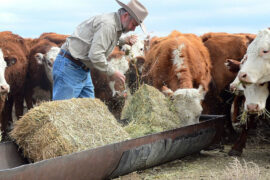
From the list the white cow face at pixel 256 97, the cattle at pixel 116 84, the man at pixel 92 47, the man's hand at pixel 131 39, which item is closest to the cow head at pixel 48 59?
the cattle at pixel 116 84

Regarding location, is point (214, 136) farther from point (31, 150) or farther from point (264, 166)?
point (31, 150)

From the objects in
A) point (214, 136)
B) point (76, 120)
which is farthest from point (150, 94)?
point (76, 120)

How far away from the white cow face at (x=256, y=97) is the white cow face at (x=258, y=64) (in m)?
0.23

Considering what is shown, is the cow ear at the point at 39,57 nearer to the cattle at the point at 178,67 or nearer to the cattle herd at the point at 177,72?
the cattle herd at the point at 177,72

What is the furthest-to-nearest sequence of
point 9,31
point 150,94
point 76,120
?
point 9,31
point 150,94
point 76,120

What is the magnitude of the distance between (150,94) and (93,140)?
5.72ft

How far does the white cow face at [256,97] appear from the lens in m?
5.72

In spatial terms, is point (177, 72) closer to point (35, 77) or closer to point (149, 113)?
point (149, 113)

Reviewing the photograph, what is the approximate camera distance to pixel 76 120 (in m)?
4.88

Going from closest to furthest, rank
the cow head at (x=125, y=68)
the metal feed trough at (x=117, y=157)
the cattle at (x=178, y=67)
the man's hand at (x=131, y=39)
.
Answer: the metal feed trough at (x=117, y=157)
the man's hand at (x=131, y=39)
the cattle at (x=178, y=67)
the cow head at (x=125, y=68)

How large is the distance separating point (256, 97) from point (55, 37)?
6333mm

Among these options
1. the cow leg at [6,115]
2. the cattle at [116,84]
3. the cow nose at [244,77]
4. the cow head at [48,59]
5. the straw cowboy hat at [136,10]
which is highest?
the straw cowboy hat at [136,10]

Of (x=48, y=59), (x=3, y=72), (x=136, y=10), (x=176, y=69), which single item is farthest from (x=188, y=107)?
(x=48, y=59)

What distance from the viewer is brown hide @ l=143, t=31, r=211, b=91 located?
741cm
